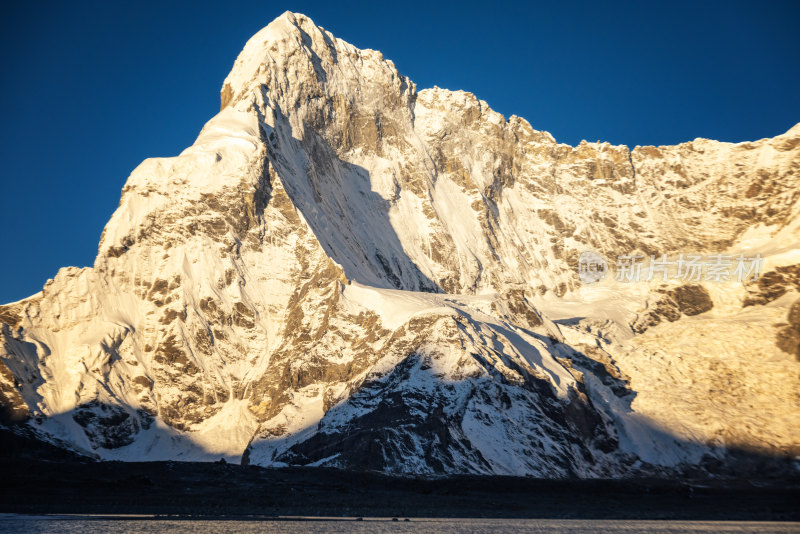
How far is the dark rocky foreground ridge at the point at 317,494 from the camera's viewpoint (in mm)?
81688

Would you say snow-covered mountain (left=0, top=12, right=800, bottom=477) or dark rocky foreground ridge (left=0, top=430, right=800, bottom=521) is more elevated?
snow-covered mountain (left=0, top=12, right=800, bottom=477)

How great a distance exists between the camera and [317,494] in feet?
308

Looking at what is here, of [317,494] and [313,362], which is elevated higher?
[313,362]

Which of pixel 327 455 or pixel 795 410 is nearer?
pixel 327 455

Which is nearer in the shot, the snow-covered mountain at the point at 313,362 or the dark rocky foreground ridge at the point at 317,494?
the dark rocky foreground ridge at the point at 317,494

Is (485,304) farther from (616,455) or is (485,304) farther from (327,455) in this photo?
(327,455)

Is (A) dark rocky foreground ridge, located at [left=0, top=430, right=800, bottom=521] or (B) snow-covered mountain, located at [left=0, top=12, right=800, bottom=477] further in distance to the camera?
(B) snow-covered mountain, located at [left=0, top=12, right=800, bottom=477]

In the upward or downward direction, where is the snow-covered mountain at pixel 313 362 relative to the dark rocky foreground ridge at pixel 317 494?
upward

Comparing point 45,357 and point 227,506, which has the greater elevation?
point 45,357

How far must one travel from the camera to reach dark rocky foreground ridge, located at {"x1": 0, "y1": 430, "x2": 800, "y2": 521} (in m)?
81.7

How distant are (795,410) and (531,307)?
56.6 m

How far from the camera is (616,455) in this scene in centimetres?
14638

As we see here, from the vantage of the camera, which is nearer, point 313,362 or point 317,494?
point 317,494

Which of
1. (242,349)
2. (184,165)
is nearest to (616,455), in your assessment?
(242,349)
